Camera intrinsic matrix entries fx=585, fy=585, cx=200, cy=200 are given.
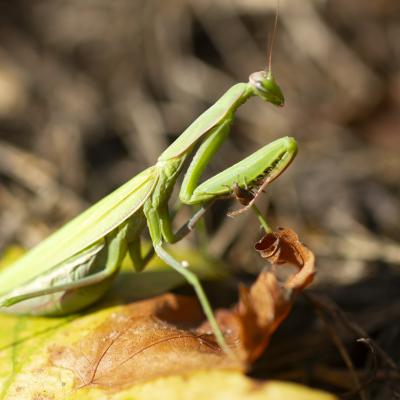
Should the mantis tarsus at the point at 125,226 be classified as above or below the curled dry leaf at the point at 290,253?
above

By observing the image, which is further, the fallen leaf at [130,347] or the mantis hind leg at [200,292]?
the mantis hind leg at [200,292]

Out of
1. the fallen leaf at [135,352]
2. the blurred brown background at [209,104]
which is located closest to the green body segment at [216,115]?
the fallen leaf at [135,352]

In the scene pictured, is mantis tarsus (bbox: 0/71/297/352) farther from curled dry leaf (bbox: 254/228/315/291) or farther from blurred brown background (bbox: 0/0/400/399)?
blurred brown background (bbox: 0/0/400/399)

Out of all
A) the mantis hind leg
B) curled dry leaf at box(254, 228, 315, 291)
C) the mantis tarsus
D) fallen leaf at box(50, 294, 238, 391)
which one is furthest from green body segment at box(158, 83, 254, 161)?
fallen leaf at box(50, 294, 238, 391)

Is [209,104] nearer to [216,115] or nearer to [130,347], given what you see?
[216,115]

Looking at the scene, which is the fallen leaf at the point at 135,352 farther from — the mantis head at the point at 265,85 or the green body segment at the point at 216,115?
the mantis head at the point at 265,85

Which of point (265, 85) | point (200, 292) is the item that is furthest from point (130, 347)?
point (265, 85)

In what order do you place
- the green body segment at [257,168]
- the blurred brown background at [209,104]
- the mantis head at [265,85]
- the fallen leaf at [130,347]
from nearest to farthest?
the fallen leaf at [130,347] → the green body segment at [257,168] → the mantis head at [265,85] → the blurred brown background at [209,104]

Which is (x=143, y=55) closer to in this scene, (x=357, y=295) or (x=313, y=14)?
(x=313, y=14)
